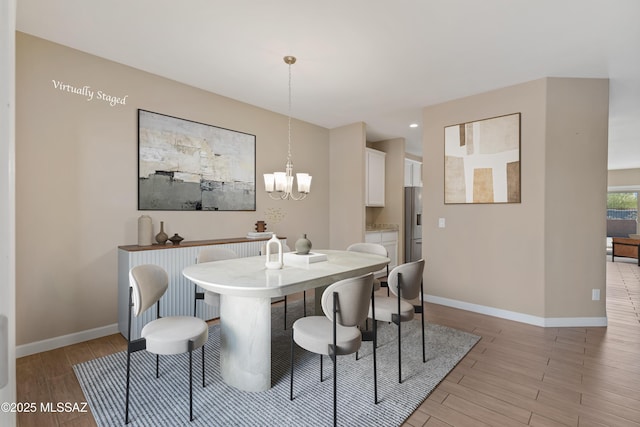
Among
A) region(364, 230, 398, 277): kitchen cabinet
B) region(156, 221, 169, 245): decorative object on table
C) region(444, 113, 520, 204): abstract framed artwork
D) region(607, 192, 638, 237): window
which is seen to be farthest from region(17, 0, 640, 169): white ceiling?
region(607, 192, 638, 237): window

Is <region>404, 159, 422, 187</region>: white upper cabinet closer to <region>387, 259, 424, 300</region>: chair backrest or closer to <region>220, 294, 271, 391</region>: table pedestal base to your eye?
<region>387, 259, 424, 300</region>: chair backrest

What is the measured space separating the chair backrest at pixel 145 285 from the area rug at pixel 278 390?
64cm

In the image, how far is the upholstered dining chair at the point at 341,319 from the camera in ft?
5.42

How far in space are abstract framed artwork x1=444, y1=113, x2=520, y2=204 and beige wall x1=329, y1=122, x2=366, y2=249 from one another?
4.45 ft

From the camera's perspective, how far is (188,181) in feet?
11.3

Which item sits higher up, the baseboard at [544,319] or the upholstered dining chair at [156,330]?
the upholstered dining chair at [156,330]

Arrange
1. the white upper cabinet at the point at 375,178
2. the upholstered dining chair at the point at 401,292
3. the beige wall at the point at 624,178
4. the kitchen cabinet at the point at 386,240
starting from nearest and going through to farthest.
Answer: the upholstered dining chair at the point at 401,292 < the kitchen cabinet at the point at 386,240 < the white upper cabinet at the point at 375,178 < the beige wall at the point at 624,178

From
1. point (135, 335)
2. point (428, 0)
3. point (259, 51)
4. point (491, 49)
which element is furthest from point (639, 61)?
point (135, 335)

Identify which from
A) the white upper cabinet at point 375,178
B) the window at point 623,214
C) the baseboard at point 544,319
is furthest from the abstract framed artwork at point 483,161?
the window at point 623,214

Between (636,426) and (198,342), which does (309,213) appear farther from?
(636,426)

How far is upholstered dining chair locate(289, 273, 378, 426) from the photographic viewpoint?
165cm

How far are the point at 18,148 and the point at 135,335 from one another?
179 centimetres

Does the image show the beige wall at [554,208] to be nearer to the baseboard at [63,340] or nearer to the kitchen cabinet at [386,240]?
the kitchen cabinet at [386,240]

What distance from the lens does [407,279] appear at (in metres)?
2.18
